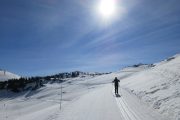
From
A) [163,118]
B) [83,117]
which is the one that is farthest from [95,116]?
[163,118]

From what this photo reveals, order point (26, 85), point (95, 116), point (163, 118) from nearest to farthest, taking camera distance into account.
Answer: point (163, 118)
point (95, 116)
point (26, 85)

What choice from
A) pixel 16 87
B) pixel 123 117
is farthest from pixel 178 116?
pixel 16 87

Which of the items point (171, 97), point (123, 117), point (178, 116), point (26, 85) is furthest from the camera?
point (26, 85)

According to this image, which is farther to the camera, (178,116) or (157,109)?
(157,109)

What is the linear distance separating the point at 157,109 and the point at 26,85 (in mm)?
153208

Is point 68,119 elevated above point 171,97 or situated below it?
below

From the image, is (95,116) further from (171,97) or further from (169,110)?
(171,97)

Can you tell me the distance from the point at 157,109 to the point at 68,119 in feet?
20.9

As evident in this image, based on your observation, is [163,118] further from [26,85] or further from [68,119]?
[26,85]

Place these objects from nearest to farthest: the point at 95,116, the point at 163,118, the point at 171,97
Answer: the point at 163,118
the point at 95,116
the point at 171,97

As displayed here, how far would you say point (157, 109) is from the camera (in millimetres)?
15523

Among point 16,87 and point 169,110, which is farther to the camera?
point 16,87

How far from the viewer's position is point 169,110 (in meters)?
13.6

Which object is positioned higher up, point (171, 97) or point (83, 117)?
point (171, 97)
